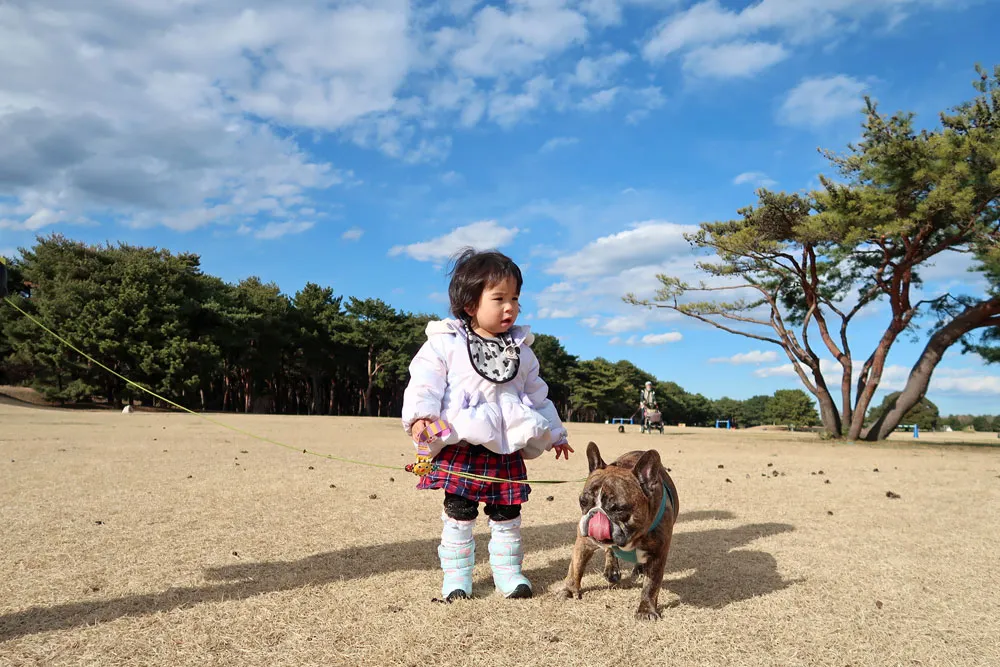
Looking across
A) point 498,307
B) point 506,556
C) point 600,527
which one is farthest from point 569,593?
point 498,307

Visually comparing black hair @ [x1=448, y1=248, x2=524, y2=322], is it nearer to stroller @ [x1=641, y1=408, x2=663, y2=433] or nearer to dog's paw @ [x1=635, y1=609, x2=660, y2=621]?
dog's paw @ [x1=635, y1=609, x2=660, y2=621]

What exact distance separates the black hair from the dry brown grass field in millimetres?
1893

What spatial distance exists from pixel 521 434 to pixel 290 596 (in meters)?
1.70

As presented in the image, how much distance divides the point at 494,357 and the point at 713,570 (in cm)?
229

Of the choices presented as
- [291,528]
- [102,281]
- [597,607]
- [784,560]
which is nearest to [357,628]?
[597,607]

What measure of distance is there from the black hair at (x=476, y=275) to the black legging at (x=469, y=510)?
1.23m

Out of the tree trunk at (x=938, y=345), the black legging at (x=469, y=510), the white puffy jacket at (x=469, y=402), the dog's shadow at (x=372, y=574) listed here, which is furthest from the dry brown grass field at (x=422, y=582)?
the tree trunk at (x=938, y=345)

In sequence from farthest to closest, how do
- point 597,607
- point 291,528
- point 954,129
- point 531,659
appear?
1. point 954,129
2. point 291,528
3. point 597,607
4. point 531,659

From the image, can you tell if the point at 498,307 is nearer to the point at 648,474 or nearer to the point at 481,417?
the point at 481,417

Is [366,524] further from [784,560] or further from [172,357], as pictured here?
[172,357]

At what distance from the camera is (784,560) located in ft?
16.2

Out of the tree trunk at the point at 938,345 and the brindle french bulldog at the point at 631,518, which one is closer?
the brindle french bulldog at the point at 631,518

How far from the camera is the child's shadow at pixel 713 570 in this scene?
13.3 ft

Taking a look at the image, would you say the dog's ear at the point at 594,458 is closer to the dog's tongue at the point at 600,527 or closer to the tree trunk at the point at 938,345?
the dog's tongue at the point at 600,527
